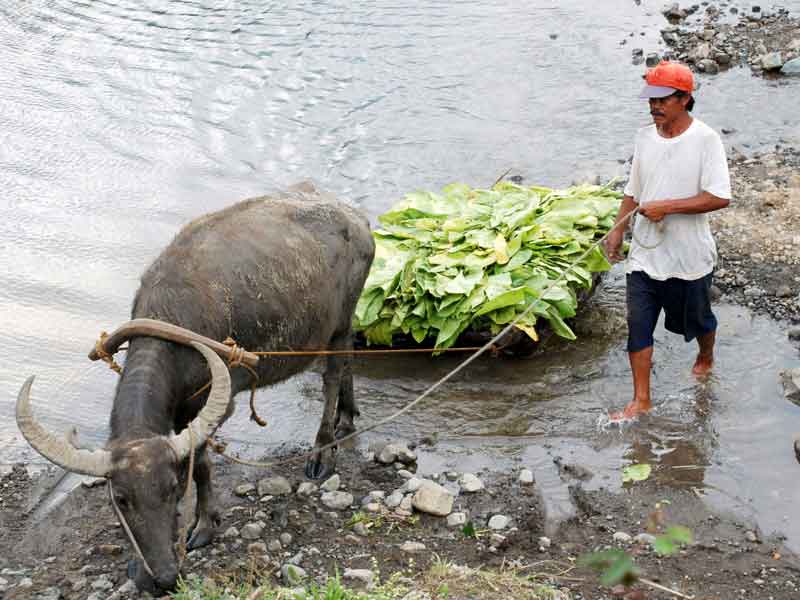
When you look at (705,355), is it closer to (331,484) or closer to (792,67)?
(331,484)

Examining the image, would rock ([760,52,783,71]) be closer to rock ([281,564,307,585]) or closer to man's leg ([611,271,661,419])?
man's leg ([611,271,661,419])

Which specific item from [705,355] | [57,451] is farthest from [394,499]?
[705,355]

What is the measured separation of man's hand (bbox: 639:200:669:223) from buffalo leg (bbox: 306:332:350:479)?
2.12 m

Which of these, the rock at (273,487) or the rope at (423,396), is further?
the rock at (273,487)

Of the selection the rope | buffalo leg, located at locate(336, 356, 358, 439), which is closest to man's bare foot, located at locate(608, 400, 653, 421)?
the rope

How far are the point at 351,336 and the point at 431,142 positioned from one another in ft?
17.3

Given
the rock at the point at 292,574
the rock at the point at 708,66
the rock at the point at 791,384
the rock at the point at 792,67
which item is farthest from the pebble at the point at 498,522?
the rock at the point at 792,67

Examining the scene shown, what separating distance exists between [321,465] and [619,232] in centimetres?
258

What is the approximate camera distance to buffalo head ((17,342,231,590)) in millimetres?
4438

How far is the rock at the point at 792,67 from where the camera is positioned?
38.6ft

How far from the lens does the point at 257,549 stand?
5477 mm

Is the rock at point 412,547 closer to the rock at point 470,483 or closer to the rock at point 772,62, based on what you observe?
the rock at point 470,483

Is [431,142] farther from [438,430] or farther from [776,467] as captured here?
[776,467]

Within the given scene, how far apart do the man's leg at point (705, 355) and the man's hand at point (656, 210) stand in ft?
3.62
